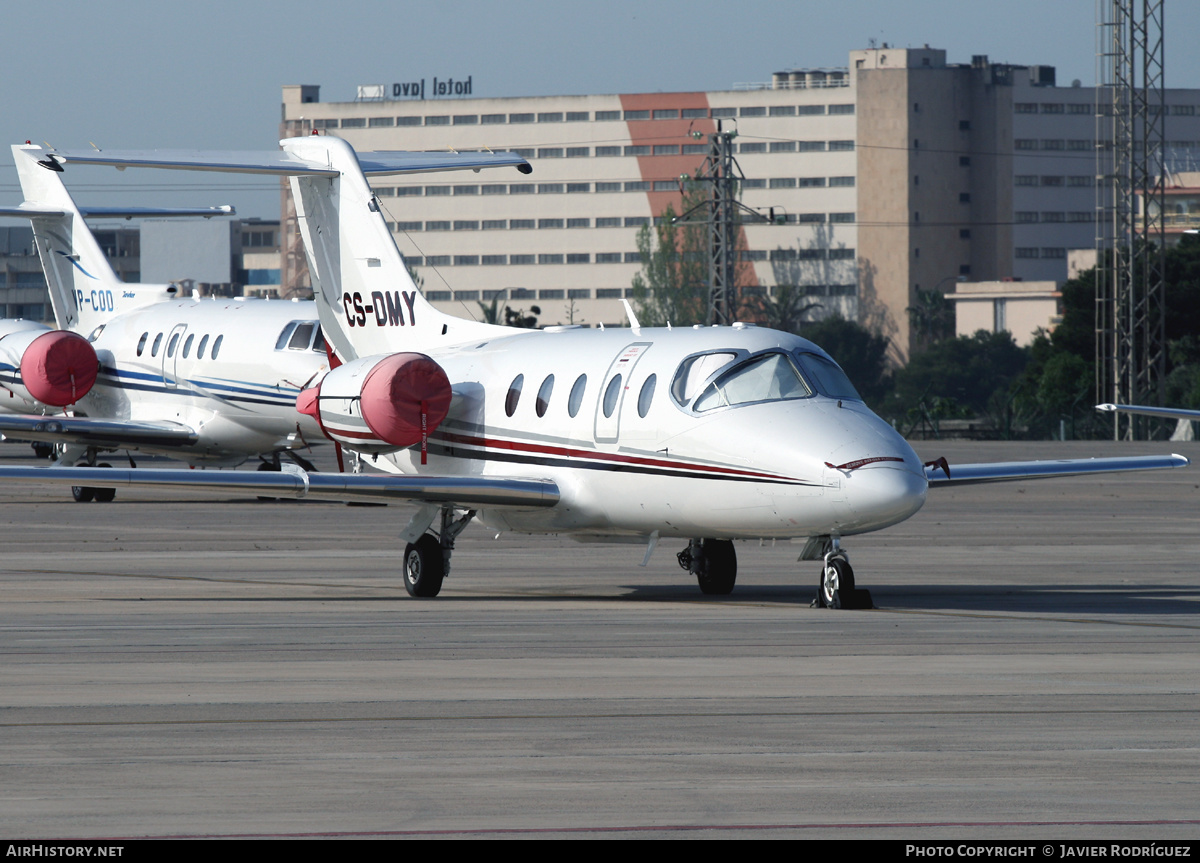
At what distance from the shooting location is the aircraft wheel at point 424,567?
17281 mm

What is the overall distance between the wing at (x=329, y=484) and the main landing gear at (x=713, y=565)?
1.51 m

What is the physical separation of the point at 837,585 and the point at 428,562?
4.04 m

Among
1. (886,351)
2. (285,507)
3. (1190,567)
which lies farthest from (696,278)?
(1190,567)

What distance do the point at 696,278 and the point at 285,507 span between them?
145 meters

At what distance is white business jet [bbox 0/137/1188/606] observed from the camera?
15.1 meters

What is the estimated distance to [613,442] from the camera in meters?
16.8

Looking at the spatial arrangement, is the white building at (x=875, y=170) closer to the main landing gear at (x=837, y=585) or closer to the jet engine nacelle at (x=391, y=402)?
the jet engine nacelle at (x=391, y=402)

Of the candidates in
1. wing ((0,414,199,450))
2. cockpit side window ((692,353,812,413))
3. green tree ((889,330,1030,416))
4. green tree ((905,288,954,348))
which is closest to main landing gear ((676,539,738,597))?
cockpit side window ((692,353,812,413))

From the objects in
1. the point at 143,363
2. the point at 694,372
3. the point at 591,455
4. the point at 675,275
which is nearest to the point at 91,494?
the point at 143,363

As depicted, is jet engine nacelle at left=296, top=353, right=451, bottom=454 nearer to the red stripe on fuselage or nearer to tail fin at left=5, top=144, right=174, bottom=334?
the red stripe on fuselage

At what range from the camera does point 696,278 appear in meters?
176

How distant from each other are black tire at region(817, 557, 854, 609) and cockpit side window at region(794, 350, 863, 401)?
147 cm
